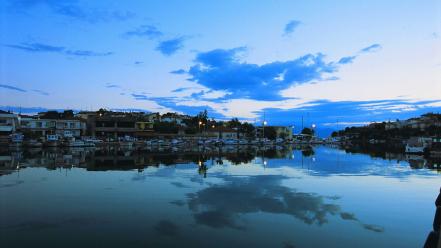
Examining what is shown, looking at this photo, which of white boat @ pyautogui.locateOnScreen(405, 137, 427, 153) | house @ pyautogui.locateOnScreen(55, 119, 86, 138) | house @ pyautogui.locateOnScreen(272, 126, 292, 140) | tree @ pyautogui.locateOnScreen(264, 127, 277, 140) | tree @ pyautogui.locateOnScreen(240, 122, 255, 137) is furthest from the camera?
house @ pyautogui.locateOnScreen(272, 126, 292, 140)

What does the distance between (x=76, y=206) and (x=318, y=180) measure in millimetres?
13769

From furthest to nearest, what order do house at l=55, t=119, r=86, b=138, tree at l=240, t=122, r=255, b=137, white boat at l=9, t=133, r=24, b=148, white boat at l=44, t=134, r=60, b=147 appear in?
tree at l=240, t=122, r=255, b=137, house at l=55, t=119, r=86, b=138, white boat at l=44, t=134, r=60, b=147, white boat at l=9, t=133, r=24, b=148

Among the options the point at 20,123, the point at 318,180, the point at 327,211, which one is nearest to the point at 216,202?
the point at 327,211

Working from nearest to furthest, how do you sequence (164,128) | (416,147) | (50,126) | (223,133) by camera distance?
(416,147) → (50,126) → (164,128) → (223,133)

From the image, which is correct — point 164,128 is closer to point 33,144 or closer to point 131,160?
point 33,144

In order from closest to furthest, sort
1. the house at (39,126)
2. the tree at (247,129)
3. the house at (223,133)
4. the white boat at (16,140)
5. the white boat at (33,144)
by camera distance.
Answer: the white boat at (16,140) → the white boat at (33,144) → the house at (39,126) → the house at (223,133) → the tree at (247,129)

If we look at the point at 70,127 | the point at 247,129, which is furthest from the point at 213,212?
the point at 247,129

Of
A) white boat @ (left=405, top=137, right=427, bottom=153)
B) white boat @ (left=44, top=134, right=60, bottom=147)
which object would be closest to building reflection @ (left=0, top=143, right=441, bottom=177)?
white boat @ (left=405, top=137, right=427, bottom=153)

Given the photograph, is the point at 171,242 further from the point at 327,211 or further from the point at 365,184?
the point at 365,184

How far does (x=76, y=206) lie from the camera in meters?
14.2

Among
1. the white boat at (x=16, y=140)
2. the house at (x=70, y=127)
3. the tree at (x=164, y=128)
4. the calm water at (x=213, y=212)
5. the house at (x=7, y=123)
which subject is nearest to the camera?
the calm water at (x=213, y=212)

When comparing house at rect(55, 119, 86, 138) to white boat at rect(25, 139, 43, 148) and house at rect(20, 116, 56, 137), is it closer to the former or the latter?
house at rect(20, 116, 56, 137)

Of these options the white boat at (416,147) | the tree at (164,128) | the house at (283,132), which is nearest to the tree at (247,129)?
the house at (283,132)

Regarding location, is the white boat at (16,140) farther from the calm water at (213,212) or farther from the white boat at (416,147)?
the white boat at (416,147)
